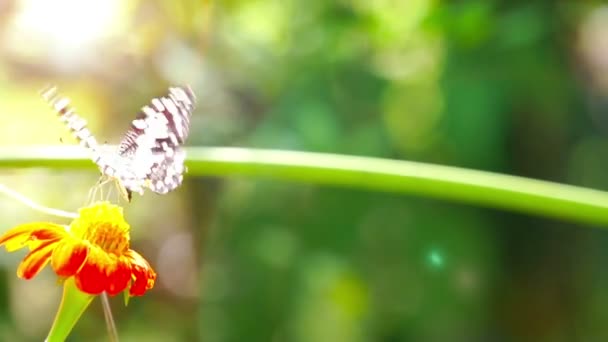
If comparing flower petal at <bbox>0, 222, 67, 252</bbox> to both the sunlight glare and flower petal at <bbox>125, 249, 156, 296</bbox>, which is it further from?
the sunlight glare

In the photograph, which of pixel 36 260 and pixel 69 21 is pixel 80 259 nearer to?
pixel 36 260

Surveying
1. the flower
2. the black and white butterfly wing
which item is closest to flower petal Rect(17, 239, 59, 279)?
the flower

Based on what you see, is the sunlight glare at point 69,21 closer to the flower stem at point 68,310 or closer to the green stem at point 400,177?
the green stem at point 400,177

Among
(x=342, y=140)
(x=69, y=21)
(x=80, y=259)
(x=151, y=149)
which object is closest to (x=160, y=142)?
(x=151, y=149)

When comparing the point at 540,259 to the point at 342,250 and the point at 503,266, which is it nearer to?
the point at 503,266

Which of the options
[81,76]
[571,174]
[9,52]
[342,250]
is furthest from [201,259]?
[571,174]
